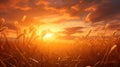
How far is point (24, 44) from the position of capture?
447 cm

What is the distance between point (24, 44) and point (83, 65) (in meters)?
1.28

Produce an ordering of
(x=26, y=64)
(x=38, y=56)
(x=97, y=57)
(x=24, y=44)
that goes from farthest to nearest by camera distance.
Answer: (x=97, y=57), (x=38, y=56), (x=24, y=44), (x=26, y=64)

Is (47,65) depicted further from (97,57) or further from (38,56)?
(97,57)

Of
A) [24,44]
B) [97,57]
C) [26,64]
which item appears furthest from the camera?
[97,57]

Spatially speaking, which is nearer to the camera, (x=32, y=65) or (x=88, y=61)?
(x=32, y=65)

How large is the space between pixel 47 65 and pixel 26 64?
1.70 feet

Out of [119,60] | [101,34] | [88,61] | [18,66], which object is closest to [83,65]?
[88,61]

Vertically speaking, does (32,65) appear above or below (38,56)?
below

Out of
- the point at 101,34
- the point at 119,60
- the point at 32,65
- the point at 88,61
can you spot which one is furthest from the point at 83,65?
the point at 101,34

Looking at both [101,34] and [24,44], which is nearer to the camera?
[24,44]

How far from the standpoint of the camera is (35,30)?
15.0 feet

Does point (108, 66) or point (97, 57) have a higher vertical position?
point (97, 57)

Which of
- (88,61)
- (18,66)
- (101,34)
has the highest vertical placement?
(101,34)

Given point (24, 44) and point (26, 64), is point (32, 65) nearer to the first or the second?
point (26, 64)
